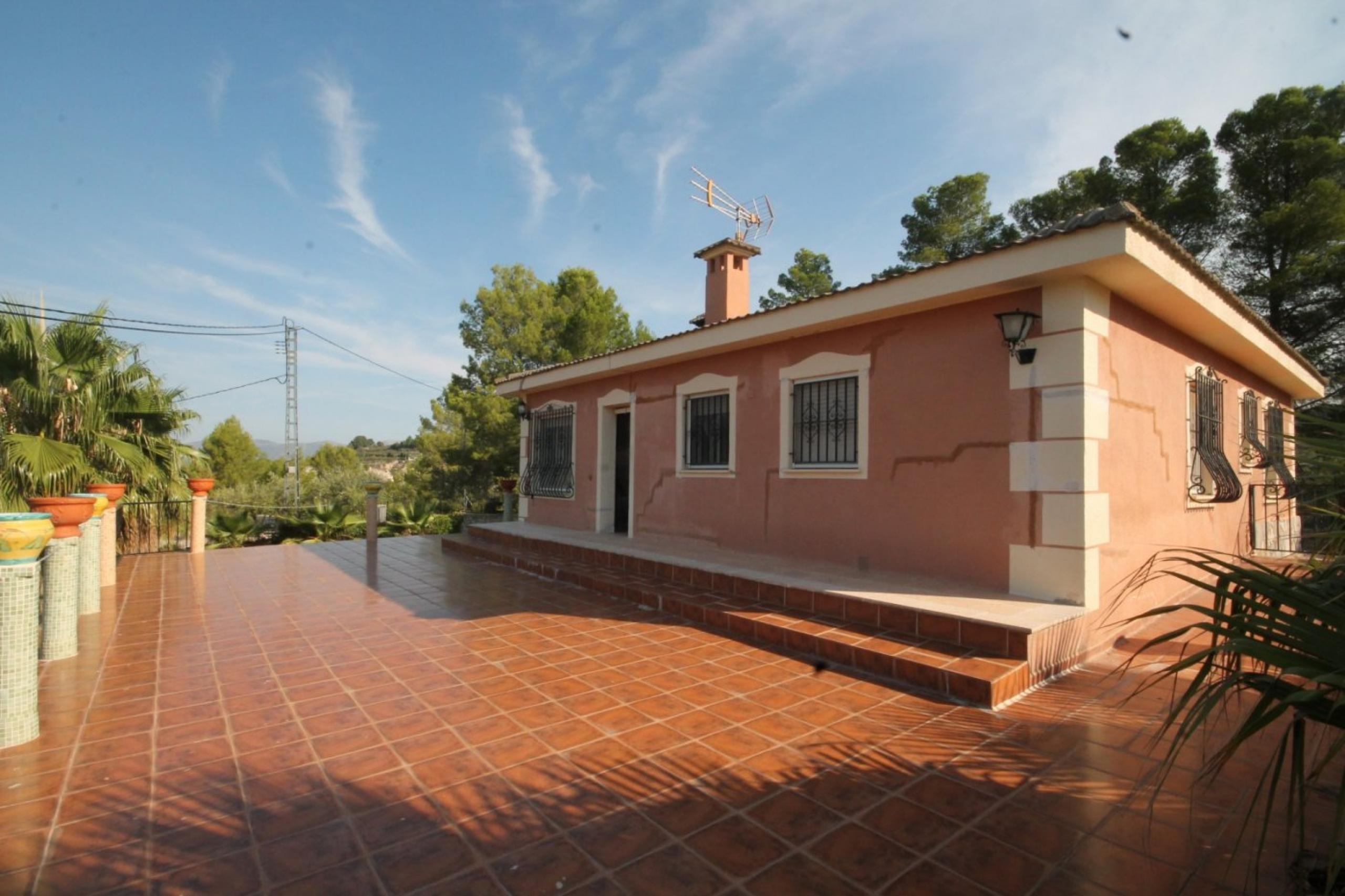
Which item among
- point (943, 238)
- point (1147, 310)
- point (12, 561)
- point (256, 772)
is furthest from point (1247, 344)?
point (943, 238)

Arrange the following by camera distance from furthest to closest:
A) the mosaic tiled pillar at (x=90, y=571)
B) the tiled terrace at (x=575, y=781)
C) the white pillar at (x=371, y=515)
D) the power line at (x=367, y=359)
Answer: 1. the power line at (x=367, y=359)
2. the white pillar at (x=371, y=515)
3. the mosaic tiled pillar at (x=90, y=571)
4. the tiled terrace at (x=575, y=781)

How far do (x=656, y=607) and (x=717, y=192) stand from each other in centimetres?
801

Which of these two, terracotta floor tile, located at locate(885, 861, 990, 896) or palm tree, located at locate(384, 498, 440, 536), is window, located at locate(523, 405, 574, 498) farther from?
terracotta floor tile, located at locate(885, 861, 990, 896)

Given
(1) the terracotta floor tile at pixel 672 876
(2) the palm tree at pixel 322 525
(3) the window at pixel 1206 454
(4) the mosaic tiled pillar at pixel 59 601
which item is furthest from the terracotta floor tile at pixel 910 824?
(2) the palm tree at pixel 322 525

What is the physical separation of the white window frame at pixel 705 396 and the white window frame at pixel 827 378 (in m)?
0.73

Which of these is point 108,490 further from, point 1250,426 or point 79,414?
point 1250,426

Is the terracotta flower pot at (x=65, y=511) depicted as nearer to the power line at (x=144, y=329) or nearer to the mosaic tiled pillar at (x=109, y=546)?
the mosaic tiled pillar at (x=109, y=546)

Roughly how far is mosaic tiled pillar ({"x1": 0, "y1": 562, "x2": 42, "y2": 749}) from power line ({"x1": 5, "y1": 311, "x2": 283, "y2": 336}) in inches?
243

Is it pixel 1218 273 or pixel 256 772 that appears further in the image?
pixel 1218 273

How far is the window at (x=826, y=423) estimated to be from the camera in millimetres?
6172

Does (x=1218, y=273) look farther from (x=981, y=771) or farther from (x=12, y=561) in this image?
(x=12, y=561)

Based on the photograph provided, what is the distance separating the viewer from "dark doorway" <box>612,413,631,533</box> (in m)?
9.56

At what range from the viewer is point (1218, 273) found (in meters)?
15.5

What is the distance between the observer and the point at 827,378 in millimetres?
6383
